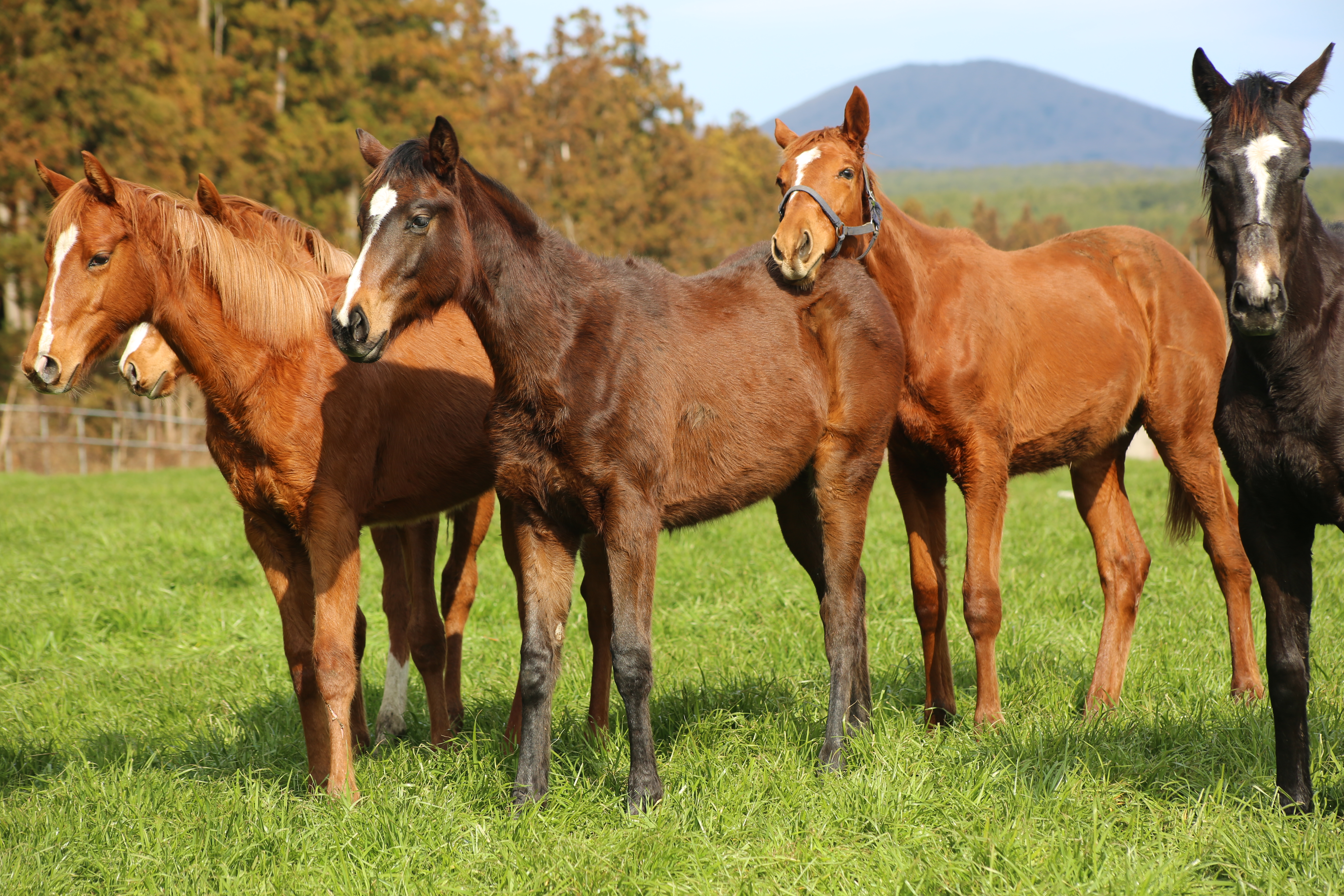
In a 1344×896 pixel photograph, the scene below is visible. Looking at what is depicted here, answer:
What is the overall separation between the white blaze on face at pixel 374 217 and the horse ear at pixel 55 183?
4.60 ft

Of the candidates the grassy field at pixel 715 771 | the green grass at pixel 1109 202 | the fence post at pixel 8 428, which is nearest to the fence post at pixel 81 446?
the fence post at pixel 8 428

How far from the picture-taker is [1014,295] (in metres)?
5.21

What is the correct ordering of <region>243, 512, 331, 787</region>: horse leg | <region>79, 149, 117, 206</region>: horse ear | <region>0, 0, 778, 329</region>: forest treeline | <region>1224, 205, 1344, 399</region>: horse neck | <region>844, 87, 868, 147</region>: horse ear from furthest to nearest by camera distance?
<region>0, 0, 778, 329</region>: forest treeline, <region>844, 87, 868, 147</region>: horse ear, <region>243, 512, 331, 787</region>: horse leg, <region>79, 149, 117, 206</region>: horse ear, <region>1224, 205, 1344, 399</region>: horse neck

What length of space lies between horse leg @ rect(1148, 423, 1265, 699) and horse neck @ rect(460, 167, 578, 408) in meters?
3.68

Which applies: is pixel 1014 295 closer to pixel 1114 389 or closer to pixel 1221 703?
pixel 1114 389

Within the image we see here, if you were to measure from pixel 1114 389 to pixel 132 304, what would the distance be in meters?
4.69

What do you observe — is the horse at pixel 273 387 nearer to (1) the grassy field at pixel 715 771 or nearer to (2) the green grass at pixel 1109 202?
(1) the grassy field at pixel 715 771

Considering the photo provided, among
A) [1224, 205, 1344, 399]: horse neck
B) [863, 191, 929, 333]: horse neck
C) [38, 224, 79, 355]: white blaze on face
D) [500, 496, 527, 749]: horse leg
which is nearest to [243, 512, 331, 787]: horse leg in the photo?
[500, 496, 527, 749]: horse leg

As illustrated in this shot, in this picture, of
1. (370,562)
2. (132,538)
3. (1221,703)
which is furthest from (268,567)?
(132,538)

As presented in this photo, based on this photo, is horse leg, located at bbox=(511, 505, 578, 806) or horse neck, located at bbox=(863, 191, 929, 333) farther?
horse neck, located at bbox=(863, 191, 929, 333)

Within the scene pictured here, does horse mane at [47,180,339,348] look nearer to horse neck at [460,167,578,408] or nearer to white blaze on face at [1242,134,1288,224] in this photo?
horse neck at [460,167,578,408]

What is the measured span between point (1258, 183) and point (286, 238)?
3858mm

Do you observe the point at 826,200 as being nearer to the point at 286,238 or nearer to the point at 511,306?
the point at 511,306

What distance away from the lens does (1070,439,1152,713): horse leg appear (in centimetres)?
527
